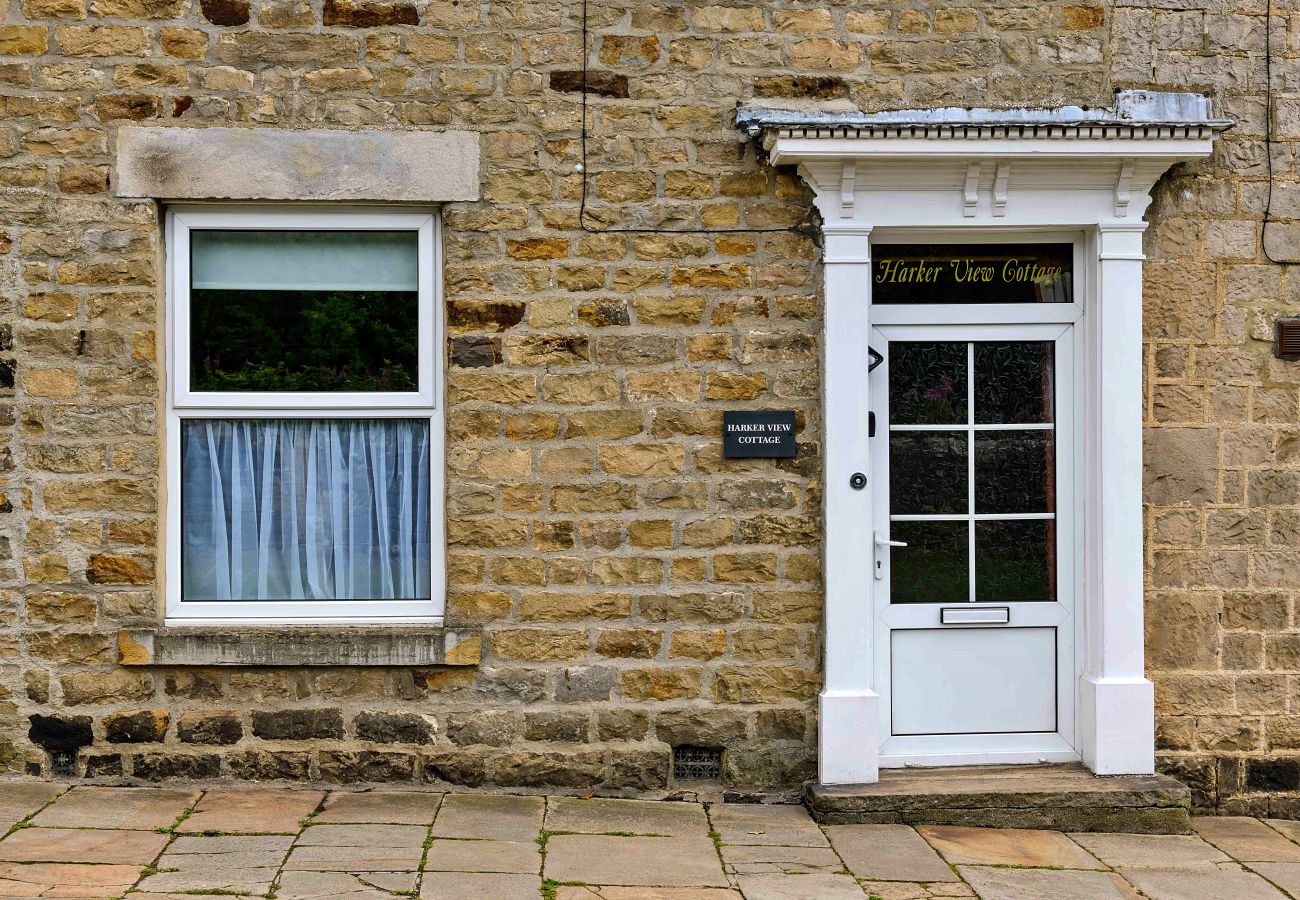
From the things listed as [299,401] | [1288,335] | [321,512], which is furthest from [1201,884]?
[299,401]

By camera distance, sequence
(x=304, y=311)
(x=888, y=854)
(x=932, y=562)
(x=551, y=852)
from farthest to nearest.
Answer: (x=932, y=562) < (x=304, y=311) < (x=888, y=854) < (x=551, y=852)

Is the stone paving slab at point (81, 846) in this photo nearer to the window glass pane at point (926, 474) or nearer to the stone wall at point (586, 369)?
the stone wall at point (586, 369)

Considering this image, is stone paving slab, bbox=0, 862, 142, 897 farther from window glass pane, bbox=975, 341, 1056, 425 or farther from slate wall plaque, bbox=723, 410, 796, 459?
window glass pane, bbox=975, 341, 1056, 425

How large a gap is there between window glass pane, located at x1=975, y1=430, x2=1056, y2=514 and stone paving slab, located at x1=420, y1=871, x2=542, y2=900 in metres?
2.59

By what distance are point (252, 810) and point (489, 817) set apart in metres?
0.95

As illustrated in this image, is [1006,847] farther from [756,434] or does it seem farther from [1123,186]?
[1123,186]

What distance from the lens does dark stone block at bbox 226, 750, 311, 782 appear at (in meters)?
5.29

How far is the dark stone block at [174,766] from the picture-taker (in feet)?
17.3

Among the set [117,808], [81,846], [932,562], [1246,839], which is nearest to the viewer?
[81,846]

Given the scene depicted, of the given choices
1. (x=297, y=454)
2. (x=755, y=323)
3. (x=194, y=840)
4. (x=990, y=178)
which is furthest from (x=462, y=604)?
(x=990, y=178)

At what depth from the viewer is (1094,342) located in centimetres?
545

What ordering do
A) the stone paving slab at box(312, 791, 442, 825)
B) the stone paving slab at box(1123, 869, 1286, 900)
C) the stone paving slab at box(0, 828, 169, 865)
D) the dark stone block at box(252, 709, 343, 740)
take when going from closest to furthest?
1. the stone paving slab at box(0, 828, 169, 865)
2. the stone paving slab at box(1123, 869, 1286, 900)
3. the stone paving slab at box(312, 791, 442, 825)
4. the dark stone block at box(252, 709, 343, 740)

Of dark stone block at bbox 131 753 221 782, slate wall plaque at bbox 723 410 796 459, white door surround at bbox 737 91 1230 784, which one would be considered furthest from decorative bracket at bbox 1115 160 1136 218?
dark stone block at bbox 131 753 221 782

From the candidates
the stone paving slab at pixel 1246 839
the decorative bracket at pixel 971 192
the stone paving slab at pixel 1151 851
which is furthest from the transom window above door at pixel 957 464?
the stone paving slab at pixel 1246 839
